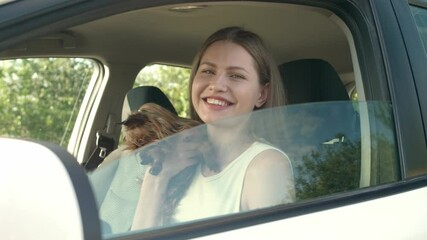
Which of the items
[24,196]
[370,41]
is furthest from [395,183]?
[24,196]

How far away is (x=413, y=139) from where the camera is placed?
209 cm

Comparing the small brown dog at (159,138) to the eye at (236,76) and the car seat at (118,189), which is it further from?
the eye at (236,76)

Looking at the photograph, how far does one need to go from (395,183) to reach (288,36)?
1.27 m

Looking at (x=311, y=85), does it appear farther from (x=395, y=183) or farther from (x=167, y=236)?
(x=167, y=236)

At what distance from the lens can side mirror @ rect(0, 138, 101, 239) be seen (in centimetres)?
129

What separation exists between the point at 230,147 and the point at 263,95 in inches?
14.3

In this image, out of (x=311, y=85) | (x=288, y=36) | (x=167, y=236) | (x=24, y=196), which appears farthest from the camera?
(x=288, y=36)

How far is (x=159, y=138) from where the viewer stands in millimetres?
2268

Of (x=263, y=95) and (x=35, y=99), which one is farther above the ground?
(x=35, y=99)

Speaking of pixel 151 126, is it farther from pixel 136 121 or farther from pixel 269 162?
pixel 269 162

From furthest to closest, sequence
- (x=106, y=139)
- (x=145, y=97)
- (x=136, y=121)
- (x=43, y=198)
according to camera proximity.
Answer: (x=106, y=139) → (x=145, y=97) → (x=136, y=121) → (x=43, y=198)

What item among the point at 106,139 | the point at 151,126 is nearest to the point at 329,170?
the point at 151,126

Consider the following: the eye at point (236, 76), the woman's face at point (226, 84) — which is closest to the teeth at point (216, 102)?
the woman's face at point (226, 84)

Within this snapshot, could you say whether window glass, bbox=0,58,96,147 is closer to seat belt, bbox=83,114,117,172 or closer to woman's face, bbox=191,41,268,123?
seat belt, bbox=83,114,117,172
